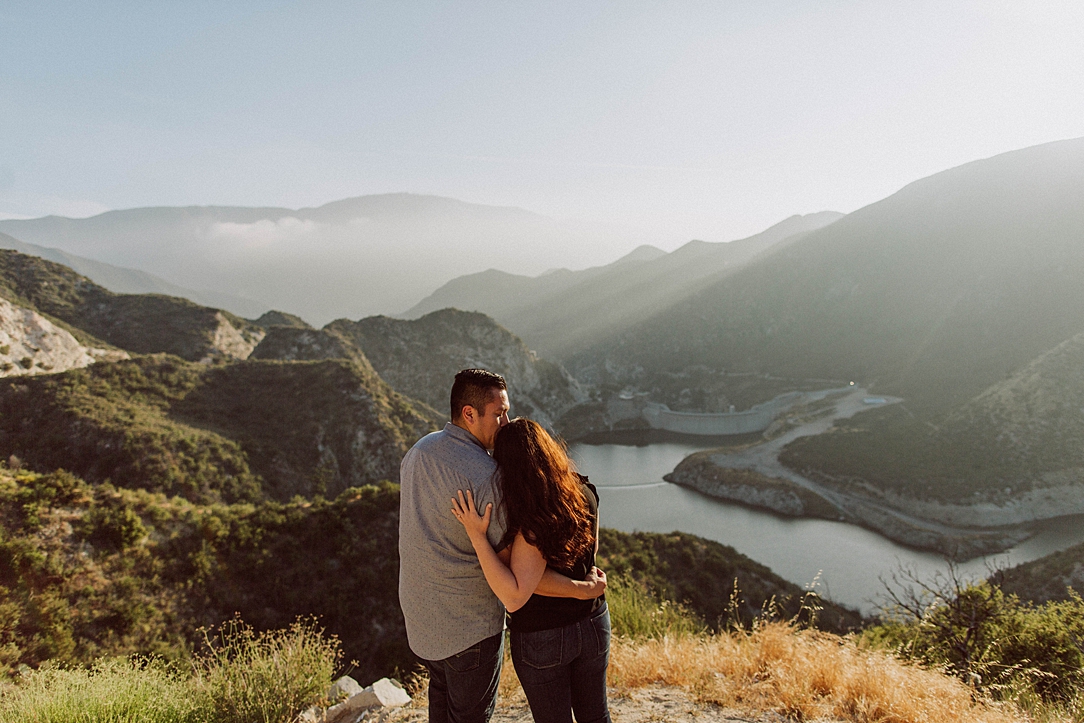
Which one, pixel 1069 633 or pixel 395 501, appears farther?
pixel 395 501

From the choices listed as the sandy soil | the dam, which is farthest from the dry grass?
the dam

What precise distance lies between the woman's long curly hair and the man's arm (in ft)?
0.14

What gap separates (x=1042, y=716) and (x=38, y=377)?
1302 inches

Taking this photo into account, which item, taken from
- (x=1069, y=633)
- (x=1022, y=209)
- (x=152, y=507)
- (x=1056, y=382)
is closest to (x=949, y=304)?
(x=1022, y=209)

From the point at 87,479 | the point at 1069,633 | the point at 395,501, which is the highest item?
the point at 87,479

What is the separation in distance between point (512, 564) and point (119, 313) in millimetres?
60607

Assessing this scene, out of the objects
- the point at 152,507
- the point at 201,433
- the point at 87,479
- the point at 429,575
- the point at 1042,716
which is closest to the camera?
the point at 429,575

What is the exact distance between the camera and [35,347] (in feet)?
103

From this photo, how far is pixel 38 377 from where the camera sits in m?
23.0

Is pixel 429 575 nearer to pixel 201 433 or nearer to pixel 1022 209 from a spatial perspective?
pixel 201 433

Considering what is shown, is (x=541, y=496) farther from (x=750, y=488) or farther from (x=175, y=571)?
(x=750, y=488)

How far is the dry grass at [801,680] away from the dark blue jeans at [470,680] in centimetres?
221

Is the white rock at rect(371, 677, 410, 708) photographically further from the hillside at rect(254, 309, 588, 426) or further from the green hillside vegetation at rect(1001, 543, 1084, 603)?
the hillside at rect(254, 309, 588, 426)

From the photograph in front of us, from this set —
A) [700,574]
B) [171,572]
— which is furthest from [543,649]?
[700,574]
